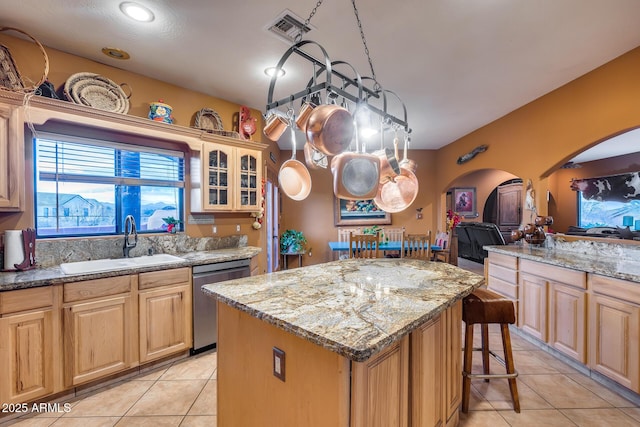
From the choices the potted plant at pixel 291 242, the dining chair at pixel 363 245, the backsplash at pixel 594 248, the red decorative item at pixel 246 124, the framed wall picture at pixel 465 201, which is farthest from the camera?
the framed wall picture at pixel 465 201

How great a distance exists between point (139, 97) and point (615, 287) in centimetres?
428

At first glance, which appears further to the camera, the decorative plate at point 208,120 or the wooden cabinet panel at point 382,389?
the decorative plate at point 208,120

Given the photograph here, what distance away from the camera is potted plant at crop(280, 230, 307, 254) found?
5.61m

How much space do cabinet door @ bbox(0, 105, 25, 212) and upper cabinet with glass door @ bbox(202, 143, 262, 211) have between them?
4.35ft

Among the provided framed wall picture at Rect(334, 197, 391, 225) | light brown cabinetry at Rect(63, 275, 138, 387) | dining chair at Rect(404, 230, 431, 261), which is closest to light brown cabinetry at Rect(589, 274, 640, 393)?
dining chair at Rect(404, 230, 431, 261)

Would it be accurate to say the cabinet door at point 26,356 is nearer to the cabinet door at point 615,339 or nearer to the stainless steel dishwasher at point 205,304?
the stainless steel dishwasher at point 205,304

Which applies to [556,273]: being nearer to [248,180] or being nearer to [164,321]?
[248,180]

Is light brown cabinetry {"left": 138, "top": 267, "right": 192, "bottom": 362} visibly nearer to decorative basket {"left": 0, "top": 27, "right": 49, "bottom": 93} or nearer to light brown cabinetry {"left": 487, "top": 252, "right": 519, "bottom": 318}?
decorative basket {"left": 0, "top": 27, "right": 49, "bottom": 93}

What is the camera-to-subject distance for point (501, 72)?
2799mm

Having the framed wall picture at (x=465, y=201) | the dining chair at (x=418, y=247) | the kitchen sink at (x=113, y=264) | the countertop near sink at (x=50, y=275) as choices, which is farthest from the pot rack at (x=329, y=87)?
the framed wall picture at (x=465, y=201)

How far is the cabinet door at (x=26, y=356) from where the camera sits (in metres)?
1.76

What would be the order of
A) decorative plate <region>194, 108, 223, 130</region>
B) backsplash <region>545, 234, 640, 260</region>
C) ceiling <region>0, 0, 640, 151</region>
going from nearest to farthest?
1. ceiling <region>0, 0, 640, 151</region>
2. backsplash <region>545, 234, 640, 260</region>
3. decorative plate <region>194, 108, 223, 130</region>

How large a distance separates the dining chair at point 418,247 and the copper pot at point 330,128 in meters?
3.09

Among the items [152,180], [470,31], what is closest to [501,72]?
[470,31]
